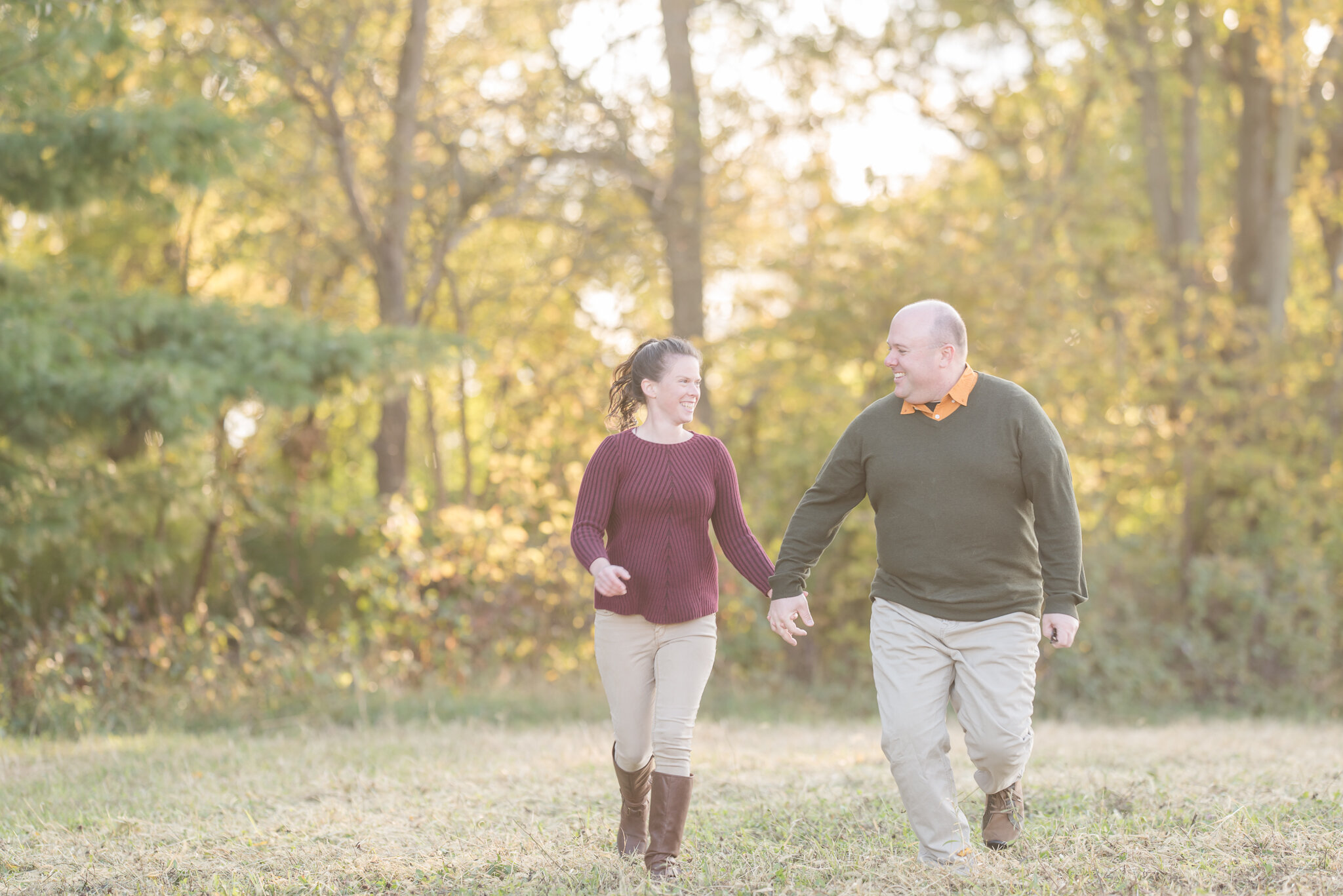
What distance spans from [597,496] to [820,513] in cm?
78

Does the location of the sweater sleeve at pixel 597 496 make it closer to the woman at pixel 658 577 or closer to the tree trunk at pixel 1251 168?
the woman at pixel 658 577

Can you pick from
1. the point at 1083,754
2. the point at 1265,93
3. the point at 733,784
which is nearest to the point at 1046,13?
the point at 1265,93

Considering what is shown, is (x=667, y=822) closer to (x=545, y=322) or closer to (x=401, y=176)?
(x=401, y=176)

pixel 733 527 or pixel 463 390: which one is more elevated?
pixel 463 390

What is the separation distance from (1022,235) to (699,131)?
3219 mm

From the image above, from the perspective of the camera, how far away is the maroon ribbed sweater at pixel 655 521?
4.02m

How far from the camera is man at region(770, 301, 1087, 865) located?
3.86 m

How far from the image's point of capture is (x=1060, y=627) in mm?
3779

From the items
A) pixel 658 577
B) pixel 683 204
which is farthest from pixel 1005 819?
pixel 683 204

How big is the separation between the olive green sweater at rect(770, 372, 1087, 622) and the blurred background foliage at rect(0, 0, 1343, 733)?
444 cm

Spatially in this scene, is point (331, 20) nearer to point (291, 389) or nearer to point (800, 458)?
point (291, 389)

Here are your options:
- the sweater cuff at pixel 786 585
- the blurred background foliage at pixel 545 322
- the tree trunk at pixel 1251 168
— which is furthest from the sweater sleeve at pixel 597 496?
the tree trunk at pixel 1251 168

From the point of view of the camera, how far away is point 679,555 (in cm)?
405

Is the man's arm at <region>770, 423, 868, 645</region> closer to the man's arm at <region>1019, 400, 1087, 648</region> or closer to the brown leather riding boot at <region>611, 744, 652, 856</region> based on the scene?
the man's arm at <region>1019, 400, 1087, 648</region>
